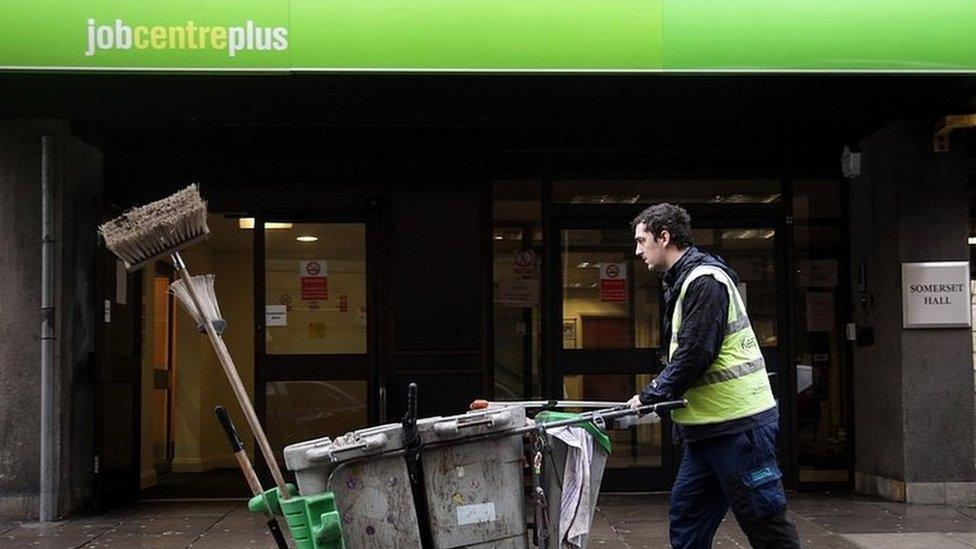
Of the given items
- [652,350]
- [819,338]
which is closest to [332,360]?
[652,350]

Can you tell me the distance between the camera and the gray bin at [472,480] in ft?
15.8

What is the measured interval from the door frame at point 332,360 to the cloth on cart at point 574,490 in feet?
14.5

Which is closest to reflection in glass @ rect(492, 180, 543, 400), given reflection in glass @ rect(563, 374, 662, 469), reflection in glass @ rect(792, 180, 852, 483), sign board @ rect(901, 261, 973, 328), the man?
reflection in glass @ rect(563, 374, 662, 469)

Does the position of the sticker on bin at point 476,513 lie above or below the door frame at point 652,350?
below

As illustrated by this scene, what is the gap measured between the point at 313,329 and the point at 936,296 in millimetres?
4939

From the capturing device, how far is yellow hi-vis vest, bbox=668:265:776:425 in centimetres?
504

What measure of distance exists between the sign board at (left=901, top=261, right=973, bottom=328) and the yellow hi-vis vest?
13.4ft

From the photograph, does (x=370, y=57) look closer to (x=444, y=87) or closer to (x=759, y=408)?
(x=444, y=87)

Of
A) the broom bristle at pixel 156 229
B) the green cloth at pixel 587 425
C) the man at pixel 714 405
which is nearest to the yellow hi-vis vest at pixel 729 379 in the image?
the man at pixel 714 405

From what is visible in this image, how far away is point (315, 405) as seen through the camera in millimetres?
9312

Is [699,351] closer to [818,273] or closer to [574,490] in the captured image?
[574,490]

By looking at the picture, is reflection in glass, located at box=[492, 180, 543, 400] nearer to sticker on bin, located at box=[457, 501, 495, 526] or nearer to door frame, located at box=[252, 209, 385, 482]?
door frame, located at box=[252, 209, 385, 482]

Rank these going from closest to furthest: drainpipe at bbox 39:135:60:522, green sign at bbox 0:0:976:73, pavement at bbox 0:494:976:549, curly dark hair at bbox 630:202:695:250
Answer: curly dark hair at bbox 630:202:695:250
green sign at bbox 0:0:976:73
pavement at bbox 0:494:976:549
drainpipe at bbox 39:135:60:522

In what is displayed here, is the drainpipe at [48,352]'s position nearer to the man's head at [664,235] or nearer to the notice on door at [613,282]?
the notice on door at [613,282]
